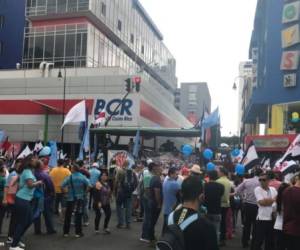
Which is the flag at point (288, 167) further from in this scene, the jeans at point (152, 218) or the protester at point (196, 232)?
the protester at point (196, 232)

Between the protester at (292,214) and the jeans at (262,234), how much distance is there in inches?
53.8

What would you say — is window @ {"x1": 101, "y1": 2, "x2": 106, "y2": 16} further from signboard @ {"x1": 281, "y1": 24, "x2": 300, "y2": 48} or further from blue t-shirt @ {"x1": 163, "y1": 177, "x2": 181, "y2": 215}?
blue t-shirt @ {"x1": 163, "y1": 177, "x2": 181, "y2": 215}

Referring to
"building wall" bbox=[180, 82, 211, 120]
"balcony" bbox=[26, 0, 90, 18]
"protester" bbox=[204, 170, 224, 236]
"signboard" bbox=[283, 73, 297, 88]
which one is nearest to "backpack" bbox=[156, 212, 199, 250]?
"protester" bbox=[204, 170, 224, 236]

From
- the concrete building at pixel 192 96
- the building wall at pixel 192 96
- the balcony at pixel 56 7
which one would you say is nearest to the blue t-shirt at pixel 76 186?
the balcony at pixel 56 7

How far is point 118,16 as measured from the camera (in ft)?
171

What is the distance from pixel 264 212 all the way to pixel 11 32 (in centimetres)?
4648

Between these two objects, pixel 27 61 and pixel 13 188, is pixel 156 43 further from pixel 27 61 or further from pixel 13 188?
pixel 13 188

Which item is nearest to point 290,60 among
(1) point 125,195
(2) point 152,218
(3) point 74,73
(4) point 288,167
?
(3) point 74,73

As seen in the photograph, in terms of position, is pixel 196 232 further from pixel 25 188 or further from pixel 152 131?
pixel 152 131

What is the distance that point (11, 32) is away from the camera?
51219 mm

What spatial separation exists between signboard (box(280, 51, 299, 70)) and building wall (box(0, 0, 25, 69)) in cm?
2609

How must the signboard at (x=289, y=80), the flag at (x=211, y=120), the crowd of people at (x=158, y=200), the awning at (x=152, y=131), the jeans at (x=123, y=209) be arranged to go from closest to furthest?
1. the crowd of people at (x=158, y=200)
2. the jeans at (x=123, y=209)
3. the flag at (x=211, y=120)
4. the awning at (x=152, y=131)
5. the signboard at (x=289, y=80)

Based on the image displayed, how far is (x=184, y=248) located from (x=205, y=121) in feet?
50.3

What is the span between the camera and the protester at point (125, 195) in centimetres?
1286
